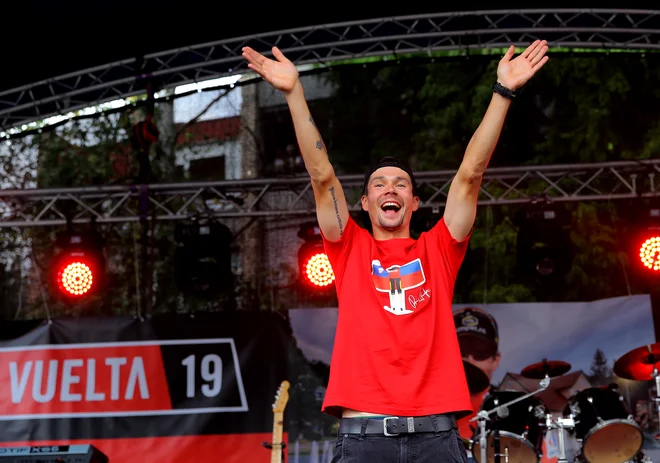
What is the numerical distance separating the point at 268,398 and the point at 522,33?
3.96 metres

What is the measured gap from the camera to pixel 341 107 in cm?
1086

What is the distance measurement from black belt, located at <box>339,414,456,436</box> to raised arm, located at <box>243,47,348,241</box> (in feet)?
2.19

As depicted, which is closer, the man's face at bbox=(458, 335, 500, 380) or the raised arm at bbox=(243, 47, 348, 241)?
the raised arm at bbox=(243, 47, 348, 241)

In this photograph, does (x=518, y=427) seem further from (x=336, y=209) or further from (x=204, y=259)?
(x=336, y=209)

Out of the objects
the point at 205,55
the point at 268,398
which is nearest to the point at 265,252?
the point at 268,398

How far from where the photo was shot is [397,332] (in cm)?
273

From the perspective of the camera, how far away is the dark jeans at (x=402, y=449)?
2619 mm

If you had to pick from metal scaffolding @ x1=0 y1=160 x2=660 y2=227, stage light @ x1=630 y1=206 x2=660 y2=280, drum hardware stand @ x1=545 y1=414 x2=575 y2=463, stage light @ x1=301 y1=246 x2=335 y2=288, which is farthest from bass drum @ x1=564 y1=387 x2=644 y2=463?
stage light @ x1=301 y1=246 x2=335 y2=288

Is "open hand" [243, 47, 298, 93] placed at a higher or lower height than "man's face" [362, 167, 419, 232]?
higher

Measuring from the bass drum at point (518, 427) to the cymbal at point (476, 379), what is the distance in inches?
18.3

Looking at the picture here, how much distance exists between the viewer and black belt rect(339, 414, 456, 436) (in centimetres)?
263

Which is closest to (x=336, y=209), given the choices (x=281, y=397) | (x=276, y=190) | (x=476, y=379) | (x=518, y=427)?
(x=518, y=427)

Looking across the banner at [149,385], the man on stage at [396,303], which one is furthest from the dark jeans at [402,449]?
the banner at [149,385]

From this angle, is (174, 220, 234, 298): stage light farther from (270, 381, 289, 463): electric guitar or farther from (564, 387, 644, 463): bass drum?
→ (564, 387, 644, 463): bass drum
